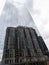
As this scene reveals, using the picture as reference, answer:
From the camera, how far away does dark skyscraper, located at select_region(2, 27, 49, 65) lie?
14.3 m

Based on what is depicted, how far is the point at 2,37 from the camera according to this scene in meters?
16.9

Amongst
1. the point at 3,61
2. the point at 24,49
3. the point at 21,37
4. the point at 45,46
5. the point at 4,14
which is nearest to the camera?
the point at 3,61

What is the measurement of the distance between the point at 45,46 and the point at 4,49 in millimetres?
6737

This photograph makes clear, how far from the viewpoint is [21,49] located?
15.1m

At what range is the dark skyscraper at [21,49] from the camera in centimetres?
1430

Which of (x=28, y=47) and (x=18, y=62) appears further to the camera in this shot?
(x=28, y=47)

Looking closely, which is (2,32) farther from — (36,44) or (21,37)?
(36,44)

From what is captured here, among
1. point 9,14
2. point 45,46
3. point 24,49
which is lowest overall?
point 45,46

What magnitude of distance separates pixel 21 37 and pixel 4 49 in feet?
8.82

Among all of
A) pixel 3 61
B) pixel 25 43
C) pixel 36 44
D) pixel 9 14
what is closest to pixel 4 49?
pixel 3 61

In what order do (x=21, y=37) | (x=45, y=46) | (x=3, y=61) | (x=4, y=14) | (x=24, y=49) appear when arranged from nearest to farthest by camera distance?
(x=3, y=61) → (x=24, y=49) → (x=21, y=37) → (x=4, y=14) → (x=45, y=46)

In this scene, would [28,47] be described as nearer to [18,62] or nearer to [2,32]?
[18,62]

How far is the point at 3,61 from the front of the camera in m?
14.2

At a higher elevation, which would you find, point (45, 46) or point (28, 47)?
point (28, 47)
